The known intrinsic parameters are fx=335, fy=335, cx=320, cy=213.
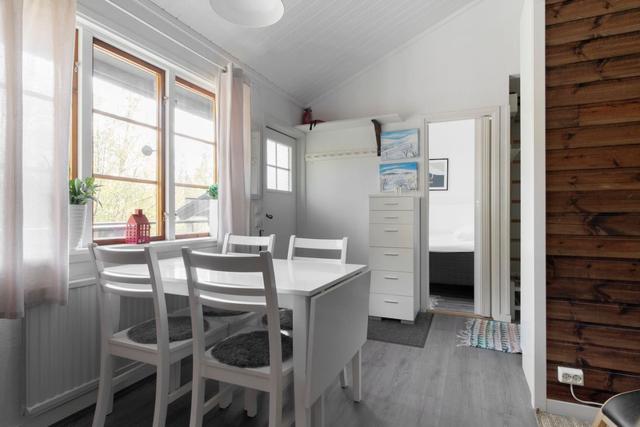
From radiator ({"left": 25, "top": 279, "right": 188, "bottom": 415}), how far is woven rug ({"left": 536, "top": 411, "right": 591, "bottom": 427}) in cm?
227

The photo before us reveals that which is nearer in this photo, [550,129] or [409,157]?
[550,129]

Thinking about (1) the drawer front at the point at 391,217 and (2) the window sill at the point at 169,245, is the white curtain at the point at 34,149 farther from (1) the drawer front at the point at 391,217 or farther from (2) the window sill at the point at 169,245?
(1) the drawer front at the point at 391,217

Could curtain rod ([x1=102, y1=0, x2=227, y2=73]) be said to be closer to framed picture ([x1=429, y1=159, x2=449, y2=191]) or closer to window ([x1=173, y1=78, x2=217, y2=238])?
window ([x1=173, y1=78, x2=217, y2=238])

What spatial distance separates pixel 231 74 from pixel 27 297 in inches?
79.2

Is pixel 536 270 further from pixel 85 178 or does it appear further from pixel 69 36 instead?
pixel 69 36

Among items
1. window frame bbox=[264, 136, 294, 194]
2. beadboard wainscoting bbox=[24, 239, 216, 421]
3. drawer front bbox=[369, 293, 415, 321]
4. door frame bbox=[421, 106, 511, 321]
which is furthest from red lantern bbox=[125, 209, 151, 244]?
Answer: door frame bbox=[421, 106, 511, 321]

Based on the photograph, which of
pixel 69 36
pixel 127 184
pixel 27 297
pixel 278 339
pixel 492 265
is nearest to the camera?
pixel 278 339

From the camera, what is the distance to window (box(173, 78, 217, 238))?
254 cm

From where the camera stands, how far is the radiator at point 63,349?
152 cm

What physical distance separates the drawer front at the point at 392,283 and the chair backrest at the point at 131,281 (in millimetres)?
2170

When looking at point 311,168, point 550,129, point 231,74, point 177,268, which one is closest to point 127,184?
point 177,268

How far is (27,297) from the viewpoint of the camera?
146 cm

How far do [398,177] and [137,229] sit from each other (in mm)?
2486

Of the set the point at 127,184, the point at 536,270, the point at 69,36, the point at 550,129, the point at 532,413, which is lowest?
the point at 532,413
